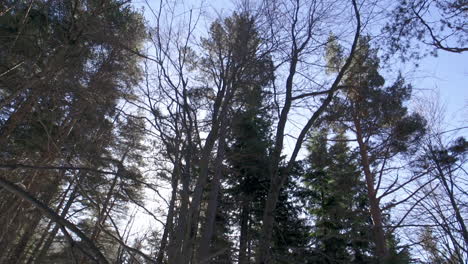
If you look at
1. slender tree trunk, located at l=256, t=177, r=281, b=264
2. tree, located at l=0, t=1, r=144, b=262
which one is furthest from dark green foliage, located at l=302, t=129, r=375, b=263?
tree, located at l=0, t=1, r=144, b=262

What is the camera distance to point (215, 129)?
3.88m

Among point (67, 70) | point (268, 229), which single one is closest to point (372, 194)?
point (268, 229)

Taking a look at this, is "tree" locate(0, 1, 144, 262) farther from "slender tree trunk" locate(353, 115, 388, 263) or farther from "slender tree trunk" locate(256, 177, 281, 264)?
"slender tree trunk" locate(353, 115, 388, 263)

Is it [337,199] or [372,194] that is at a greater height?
[337,199]

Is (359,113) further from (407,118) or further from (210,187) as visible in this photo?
(210,187)

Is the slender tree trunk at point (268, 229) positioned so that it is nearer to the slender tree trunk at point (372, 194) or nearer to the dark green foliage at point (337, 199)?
the dark green foliage at point (337, 199)

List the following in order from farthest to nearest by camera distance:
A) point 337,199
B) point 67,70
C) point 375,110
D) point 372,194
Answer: point 337,199 → point 372,194 → point 375,110 → point 67,70

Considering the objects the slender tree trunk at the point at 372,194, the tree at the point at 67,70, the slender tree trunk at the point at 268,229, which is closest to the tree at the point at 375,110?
the slender tree trunk at the point at 372,194

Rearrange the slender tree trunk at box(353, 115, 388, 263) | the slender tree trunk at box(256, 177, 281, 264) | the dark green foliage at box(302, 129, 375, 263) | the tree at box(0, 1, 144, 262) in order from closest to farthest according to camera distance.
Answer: the tree at box(0, 1, 144, 262), the slender tree trunk at box(256, 177, 281, 264), the dark green foliage at box(302, 129, 375, 263), the slender tree trunk at box(353, 115, 388, 263)

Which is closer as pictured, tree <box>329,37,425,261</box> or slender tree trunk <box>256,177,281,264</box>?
slender tree trunk <box>256,177,281,264</box>

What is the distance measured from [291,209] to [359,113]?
15.6 ft

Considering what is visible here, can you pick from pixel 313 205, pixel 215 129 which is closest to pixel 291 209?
pixel 313 205

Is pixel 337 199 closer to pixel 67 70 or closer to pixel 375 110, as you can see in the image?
pixel 375 110

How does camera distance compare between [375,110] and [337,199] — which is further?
[337,199]
